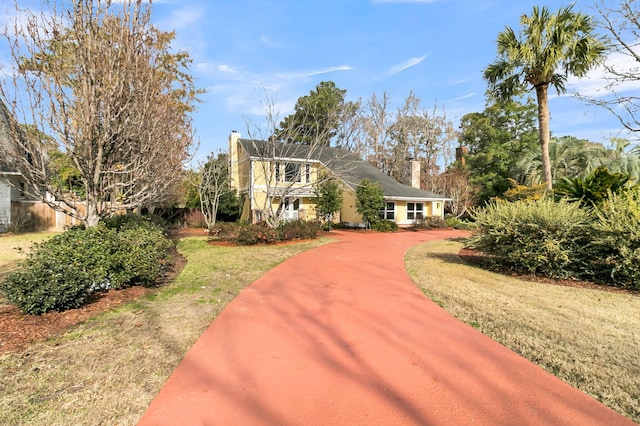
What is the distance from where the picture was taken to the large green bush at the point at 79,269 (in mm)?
4801

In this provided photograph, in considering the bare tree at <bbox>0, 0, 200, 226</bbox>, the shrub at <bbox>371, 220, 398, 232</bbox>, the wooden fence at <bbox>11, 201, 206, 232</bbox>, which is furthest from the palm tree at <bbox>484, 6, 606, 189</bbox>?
the wooden fence at <bbox>11, 201, 206, 232</bbox>

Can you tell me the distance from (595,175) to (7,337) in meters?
14.3

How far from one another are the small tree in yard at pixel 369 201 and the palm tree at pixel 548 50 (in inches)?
359

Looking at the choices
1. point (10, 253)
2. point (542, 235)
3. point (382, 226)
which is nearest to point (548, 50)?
point (542, 235)

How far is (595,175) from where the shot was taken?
10.1 m

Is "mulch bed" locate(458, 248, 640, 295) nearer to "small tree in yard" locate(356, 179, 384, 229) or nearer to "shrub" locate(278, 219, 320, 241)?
"shrub" locate(278, 219, 320, 241)

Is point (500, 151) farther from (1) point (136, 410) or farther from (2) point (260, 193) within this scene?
(1) point (136, 410)

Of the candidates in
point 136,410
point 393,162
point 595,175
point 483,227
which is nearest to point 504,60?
point 595,175

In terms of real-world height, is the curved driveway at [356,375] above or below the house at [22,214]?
below

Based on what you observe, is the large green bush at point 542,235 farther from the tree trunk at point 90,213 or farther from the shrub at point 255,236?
the tree trunk at point 90,213

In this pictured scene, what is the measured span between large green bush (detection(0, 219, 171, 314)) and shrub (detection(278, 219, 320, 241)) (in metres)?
7.56

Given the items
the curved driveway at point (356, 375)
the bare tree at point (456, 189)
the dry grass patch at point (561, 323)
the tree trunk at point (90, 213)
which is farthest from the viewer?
the bare tree at point (456, 189)

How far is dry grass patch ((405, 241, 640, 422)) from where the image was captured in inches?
134

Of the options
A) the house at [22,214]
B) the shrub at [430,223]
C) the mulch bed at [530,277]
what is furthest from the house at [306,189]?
the mulch bed at [530,277]
